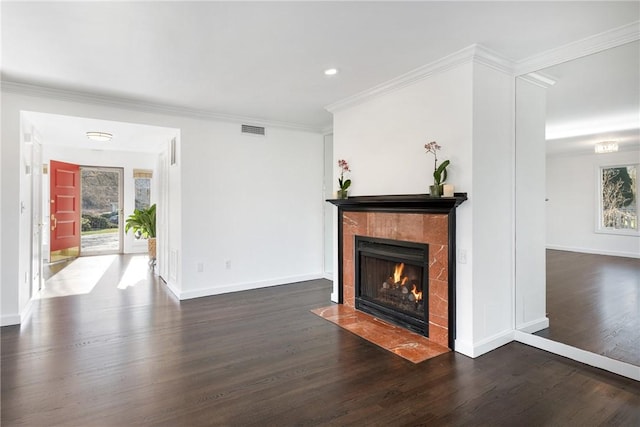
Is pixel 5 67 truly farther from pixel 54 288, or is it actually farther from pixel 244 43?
pixel 54 288

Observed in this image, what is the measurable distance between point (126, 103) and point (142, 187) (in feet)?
18.1

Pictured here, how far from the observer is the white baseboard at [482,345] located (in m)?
2.96

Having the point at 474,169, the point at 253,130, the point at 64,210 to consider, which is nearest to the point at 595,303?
the point at 474,169

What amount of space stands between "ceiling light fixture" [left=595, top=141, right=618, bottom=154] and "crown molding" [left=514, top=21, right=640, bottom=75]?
0.76m

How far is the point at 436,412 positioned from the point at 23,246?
469cm

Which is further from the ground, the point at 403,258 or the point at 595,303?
the point at 403,258

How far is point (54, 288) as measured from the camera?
5.29m

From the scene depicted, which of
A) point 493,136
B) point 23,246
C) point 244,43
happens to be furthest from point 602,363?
point 23,246

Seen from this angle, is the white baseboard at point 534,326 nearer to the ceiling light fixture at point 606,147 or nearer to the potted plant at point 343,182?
the ceiling light fixture at point 606,147

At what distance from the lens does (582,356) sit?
111 inches

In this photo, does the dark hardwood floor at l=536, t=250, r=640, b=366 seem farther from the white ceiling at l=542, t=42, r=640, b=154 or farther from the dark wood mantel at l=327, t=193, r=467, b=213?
the dark wood mantel at l=327, t=193, r=467, b=213

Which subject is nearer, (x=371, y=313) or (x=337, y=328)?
(x=337, y=328)

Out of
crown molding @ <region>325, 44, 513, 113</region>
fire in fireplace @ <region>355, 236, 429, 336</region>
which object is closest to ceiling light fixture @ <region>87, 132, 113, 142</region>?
crown molding @ <region>325, 44, 513, 113</region>

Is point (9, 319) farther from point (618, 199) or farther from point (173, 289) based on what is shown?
point (618, 199)
